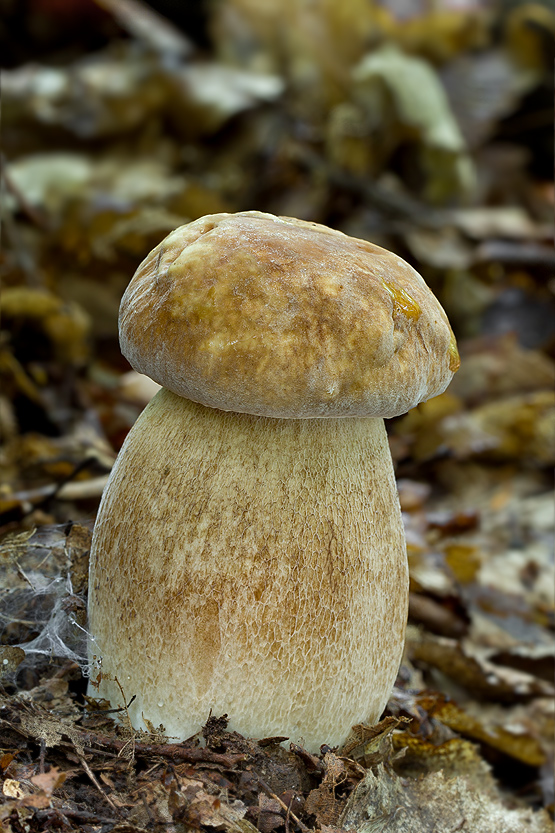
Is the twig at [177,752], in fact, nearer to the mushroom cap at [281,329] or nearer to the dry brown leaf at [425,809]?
the dry brown leaf at [425,809]

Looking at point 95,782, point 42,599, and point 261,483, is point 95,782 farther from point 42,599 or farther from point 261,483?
point 261,483

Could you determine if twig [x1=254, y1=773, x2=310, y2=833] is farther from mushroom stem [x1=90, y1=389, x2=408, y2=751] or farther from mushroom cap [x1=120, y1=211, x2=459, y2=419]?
mushroom cap [x1=120, y1=211, x2=459, y2=419]

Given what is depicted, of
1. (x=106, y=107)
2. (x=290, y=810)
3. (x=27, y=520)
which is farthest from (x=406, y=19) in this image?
(x=290, y=810)

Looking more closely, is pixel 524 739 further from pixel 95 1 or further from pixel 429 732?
pixel 95 1

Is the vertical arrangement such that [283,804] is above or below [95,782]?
below

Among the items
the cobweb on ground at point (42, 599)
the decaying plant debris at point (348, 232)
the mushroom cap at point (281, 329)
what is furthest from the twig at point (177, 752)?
the mushroom cap at point (281, 329)

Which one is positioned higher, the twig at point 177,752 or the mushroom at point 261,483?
the mushroom at point 261,483

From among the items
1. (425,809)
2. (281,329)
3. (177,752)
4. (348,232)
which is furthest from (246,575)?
(348,232)
